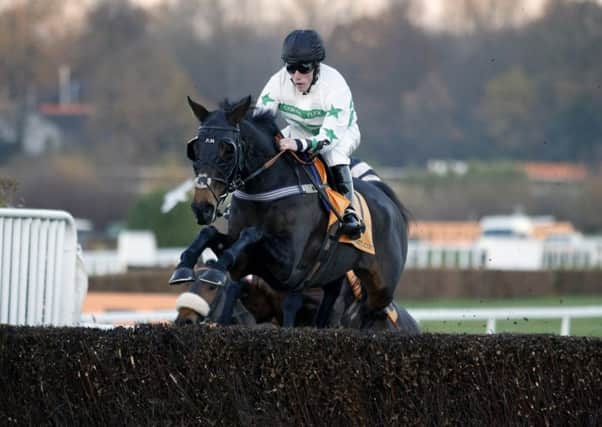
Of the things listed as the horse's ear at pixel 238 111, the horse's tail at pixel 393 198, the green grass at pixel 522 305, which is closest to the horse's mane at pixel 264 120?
the horse's ear at pixel 238 111

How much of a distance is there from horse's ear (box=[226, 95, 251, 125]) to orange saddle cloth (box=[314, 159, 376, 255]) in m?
0.79

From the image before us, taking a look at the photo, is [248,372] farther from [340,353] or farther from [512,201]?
[512,201]

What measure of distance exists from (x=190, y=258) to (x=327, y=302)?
1.54 m

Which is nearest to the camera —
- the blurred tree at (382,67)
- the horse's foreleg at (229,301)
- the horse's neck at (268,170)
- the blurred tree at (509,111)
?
the horse's neck at (268,170)

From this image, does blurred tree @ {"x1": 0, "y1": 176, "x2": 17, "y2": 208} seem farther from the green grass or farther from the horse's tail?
the green grass

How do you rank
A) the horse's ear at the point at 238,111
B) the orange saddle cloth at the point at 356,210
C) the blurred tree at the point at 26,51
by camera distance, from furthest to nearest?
the blurred tree at the point at 26,51, the orange saddle cloth at the point at 356,210, the horse's ear at the point at 238,111

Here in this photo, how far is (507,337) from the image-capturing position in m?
5.45

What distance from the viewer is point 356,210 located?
7.29 metres

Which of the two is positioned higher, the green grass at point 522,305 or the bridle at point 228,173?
the green grass at point 522,305

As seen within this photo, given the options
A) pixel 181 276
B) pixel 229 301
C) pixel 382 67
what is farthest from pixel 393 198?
pixel 382 67

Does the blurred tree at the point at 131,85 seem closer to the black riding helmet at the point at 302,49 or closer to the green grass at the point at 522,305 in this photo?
the green grass at the point at 522,305

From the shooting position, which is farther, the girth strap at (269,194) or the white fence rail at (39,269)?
the white fence rail at (39,269)

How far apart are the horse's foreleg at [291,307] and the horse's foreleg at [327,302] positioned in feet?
0.48

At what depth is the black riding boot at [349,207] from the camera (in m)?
7.05
